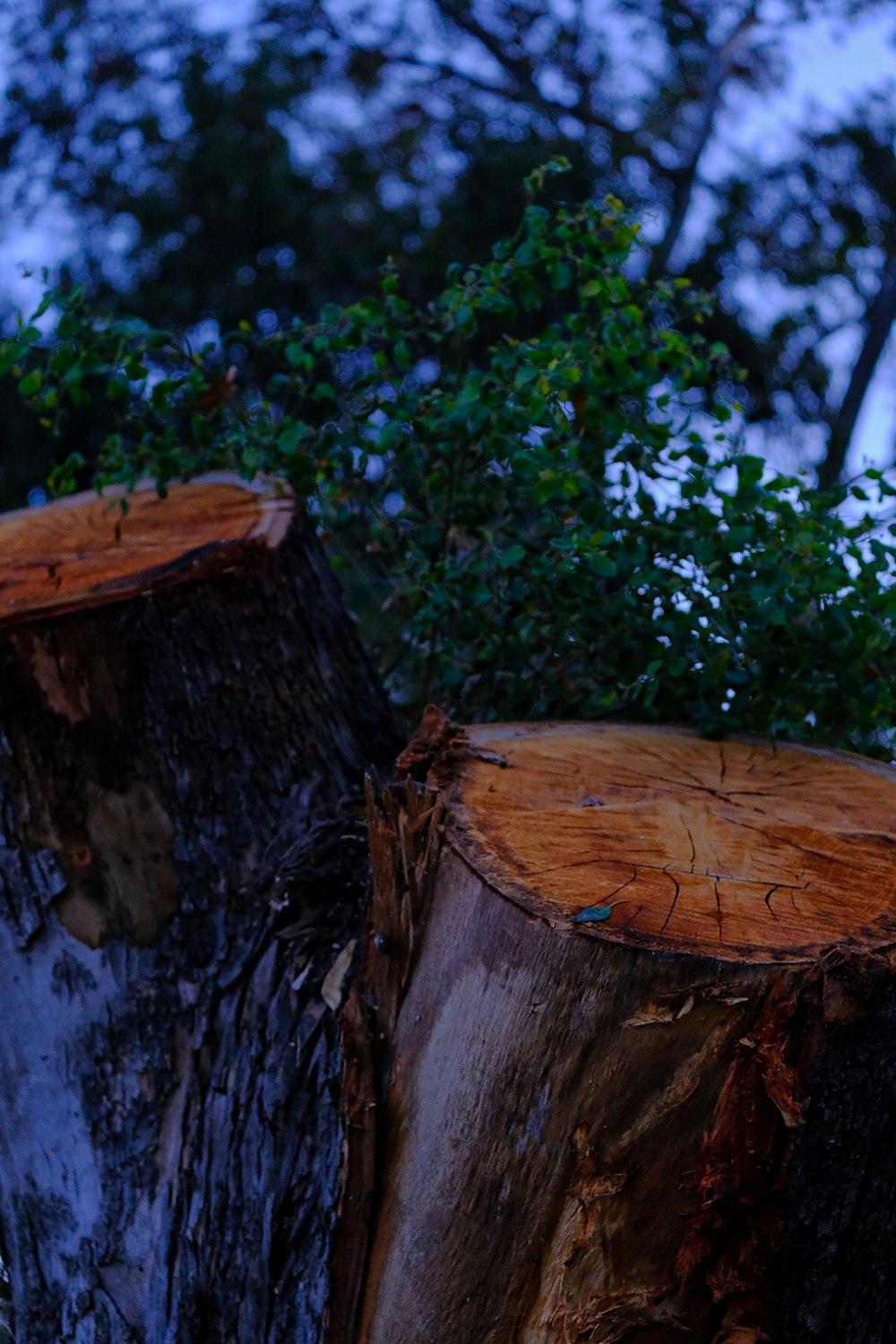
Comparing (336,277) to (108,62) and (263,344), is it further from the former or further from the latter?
(263,344)

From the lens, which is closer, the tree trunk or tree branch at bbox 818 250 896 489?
the tree trunk

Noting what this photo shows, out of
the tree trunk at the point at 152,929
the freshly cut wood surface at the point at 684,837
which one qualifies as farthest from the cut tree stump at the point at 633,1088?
the tree trunk at the point at 152,929

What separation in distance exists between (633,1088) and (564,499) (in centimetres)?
103

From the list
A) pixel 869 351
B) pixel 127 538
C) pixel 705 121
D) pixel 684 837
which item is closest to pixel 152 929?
pixel 127 538

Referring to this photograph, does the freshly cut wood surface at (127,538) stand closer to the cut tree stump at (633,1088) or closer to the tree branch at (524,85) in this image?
the cut tree stump at (633,1088)

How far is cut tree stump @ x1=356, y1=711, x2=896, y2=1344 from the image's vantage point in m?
1.27

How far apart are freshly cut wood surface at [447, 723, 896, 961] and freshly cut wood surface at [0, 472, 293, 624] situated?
0.53 metres

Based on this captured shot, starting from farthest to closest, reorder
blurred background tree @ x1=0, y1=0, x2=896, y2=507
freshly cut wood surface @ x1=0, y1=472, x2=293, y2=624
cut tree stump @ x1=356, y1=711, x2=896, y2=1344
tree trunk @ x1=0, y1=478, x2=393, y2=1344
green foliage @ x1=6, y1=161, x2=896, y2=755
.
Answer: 1. blurred background tree @ x1=0, y1=0, x2=896, y2=507
2. green foliage @ x1=6, y1=161, x2=896, y2=755
3. freshly cut wood surface @ x1=0, y1=472, x2=293, y2=624
4. tree trunk @ x1=0, y1=478, x2=393, y2=1344
5. cut tree stump @ x1=356, y1=711, x2=896, y2=1344

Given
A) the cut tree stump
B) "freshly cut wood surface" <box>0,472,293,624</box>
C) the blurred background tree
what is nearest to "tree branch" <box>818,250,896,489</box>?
the blurred background tree

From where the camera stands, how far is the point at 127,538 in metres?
2.06

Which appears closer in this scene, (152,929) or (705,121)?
(152,929)

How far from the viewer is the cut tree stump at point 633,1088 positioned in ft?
4.16

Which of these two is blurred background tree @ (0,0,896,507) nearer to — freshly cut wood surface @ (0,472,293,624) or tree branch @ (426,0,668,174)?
tree branch @ (426,0,668,174)

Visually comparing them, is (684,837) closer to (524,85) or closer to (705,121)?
(705,121)
